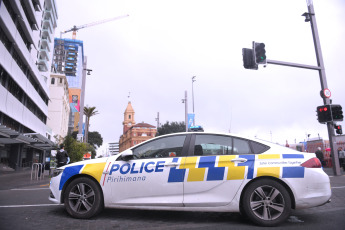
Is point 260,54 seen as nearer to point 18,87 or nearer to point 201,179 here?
point 201,179

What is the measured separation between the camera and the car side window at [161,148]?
175 inches

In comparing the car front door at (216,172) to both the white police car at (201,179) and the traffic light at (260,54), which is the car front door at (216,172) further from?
the traffic light at (260,54)

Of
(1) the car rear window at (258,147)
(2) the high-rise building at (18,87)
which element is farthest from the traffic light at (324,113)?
(2) the high-rise building at (18,87)

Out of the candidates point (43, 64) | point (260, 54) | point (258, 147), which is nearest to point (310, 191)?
point (258, 147)

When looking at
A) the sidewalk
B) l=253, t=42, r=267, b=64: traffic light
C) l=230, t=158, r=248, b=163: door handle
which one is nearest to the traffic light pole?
l=253, t=42, r=267, b=64: traffic light

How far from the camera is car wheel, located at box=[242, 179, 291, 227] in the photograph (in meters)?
3.93

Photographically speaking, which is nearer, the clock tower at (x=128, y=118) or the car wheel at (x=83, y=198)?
the car wheel at (x=83, y=198)

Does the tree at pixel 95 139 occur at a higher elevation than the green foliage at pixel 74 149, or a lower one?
higher

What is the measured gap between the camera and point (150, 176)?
4.26 metres

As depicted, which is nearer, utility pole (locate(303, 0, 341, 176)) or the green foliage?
utility pole (locate(303, 0, 341, 176))

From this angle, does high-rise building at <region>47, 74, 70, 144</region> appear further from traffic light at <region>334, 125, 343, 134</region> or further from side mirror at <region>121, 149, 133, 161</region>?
side mirror at <region>121, 149, 133, 161</region>

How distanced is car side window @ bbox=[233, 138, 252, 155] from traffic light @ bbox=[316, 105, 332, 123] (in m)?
10.1

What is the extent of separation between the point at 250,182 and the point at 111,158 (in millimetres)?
2360

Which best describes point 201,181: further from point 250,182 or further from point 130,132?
point 130,132
